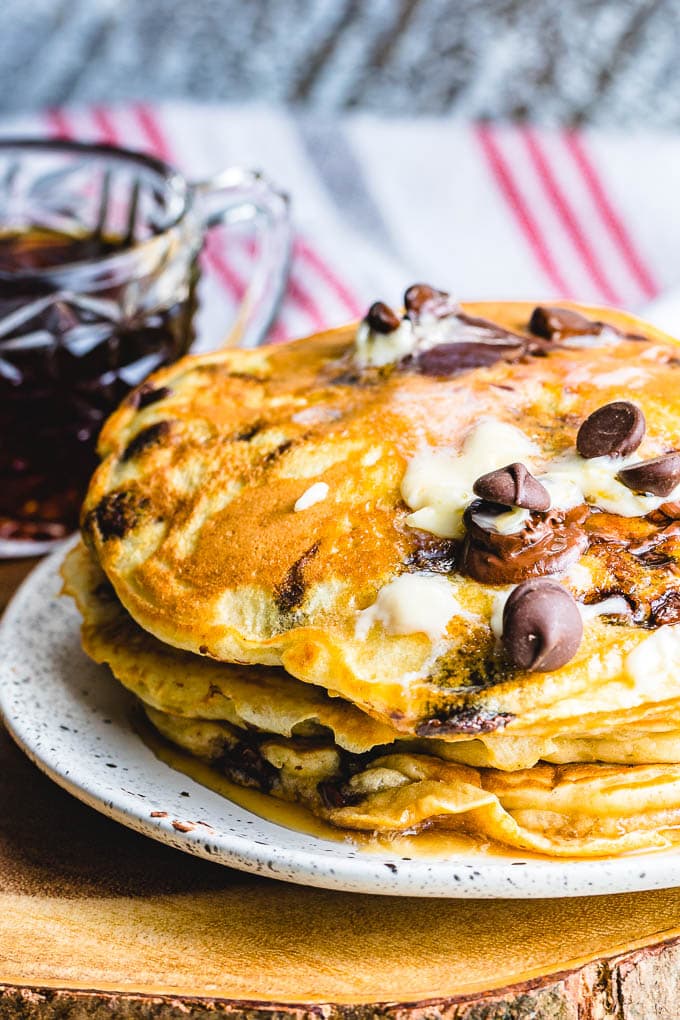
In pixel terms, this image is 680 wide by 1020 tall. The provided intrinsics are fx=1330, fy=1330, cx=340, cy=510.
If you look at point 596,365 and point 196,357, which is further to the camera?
point 196,357

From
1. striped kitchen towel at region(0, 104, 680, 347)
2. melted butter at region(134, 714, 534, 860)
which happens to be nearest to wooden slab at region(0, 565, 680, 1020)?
melted butter at region(134, 714, 534, 860)

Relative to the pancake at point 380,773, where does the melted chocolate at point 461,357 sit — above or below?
above

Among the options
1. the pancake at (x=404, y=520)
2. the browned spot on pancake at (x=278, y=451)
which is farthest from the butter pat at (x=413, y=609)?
the browned spot on pancake at (x=278, y=451)

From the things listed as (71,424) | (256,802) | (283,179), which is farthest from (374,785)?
(283,179)

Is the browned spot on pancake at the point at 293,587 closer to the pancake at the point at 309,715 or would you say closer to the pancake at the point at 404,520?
the pancake at the point at 404,520

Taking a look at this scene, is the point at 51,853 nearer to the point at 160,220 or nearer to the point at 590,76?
the point at 160,220

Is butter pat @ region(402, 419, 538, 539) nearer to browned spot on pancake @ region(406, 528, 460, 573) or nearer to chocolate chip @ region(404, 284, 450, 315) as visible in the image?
browned spot on pancake @ region(406, 528, 460, 573)
